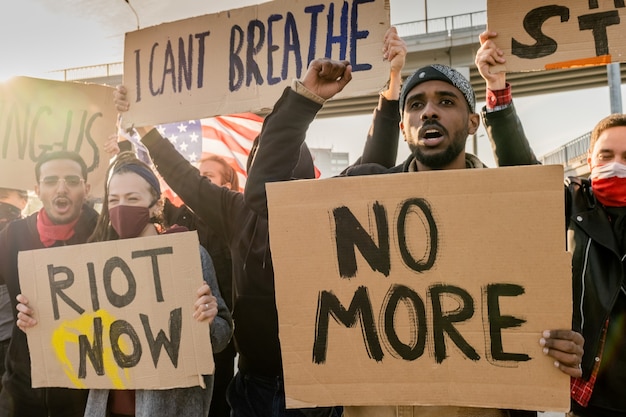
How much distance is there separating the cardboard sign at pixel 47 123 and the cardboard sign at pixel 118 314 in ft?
3.31

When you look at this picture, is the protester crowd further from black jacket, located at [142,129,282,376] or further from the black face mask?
→ the black face mask

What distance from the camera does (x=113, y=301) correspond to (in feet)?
6.08

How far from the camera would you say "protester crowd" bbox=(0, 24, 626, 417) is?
1.66 m

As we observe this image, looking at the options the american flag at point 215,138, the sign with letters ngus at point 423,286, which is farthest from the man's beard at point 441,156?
the american flag at point 215,138

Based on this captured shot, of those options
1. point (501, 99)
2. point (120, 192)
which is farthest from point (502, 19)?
point (120, 192)

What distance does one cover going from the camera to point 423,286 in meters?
1.35

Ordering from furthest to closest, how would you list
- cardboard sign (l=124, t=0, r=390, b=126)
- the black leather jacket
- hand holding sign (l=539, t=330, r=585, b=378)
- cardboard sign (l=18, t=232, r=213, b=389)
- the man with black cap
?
cardboard sign (l=124, t=0, r=390, b=126)
the black leather jacket
cardboard sign (l=18, t=232, r=213, b=389)
the man with black cap
hand holding sign (l=539, t=330, r=585, b=378)

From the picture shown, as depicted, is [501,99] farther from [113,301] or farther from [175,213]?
[175,213]

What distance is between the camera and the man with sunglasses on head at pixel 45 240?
2.36 m

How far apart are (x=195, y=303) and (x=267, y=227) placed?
1.61ft

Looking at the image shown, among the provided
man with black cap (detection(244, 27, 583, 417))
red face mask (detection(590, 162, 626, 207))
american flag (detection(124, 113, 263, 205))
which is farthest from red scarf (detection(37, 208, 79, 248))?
red face mask (detection(590, 162, 626, 207))

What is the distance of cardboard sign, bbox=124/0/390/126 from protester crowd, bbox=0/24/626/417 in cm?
9

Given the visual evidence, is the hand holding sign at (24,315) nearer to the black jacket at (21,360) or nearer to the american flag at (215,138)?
the black jacket at (21,360)

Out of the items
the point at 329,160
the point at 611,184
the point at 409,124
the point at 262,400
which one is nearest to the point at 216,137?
the point at 262,400
